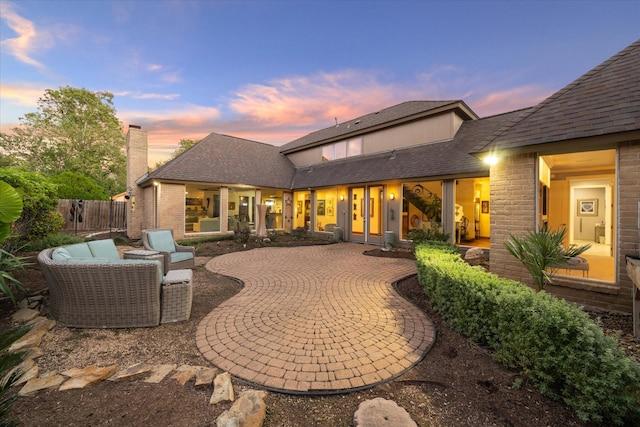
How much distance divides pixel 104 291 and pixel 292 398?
323 cm

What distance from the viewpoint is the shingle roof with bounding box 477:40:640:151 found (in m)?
4.08

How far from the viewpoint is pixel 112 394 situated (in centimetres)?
225

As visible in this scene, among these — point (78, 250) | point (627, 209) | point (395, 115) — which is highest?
point (395, 115)

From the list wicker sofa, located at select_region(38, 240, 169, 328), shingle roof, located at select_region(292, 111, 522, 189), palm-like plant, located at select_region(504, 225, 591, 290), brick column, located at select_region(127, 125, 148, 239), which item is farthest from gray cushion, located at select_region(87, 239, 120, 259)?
brick column, located at select_region(127, 125, 148, 239)

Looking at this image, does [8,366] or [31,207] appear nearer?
[8,366]

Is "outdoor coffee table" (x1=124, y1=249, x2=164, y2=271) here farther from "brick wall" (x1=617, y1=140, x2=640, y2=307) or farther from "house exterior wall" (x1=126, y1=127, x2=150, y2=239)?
"house exterior wall" (x1=126, y1=127, x2=150, y2=239)

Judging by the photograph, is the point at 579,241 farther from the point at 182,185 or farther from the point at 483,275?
the point at 182,185

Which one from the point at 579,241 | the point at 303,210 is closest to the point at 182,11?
the point at 303,210

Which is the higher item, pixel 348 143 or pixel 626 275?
pixel 348 143

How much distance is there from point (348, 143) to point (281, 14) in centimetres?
742

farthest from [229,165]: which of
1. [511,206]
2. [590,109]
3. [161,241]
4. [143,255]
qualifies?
[590,109]

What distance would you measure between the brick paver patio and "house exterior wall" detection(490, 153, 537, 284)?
2337 millimetres

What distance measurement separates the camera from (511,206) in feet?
17.1

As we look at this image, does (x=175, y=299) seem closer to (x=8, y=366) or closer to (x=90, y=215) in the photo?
(x=8, y=366)
